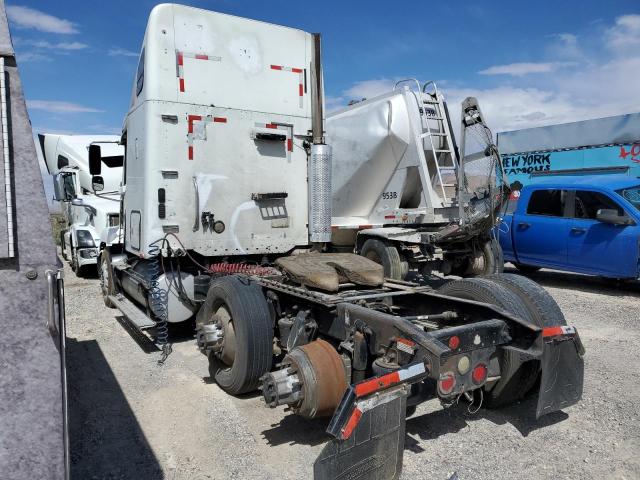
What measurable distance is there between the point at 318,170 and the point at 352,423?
3.71m

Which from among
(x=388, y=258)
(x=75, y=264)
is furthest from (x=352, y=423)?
(x=75, y=264)

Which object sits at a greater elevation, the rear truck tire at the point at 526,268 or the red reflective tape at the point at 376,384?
the red reflective tape at the point at 376,384

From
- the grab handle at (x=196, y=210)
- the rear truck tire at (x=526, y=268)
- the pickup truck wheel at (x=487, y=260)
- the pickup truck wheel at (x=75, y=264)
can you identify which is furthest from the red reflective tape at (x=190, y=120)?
the rear truck tire at (x=526, y=268)

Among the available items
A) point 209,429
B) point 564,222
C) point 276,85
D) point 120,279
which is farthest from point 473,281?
point 564,222

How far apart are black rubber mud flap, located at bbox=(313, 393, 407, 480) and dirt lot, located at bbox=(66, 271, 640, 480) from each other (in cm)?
46

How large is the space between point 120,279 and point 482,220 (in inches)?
201

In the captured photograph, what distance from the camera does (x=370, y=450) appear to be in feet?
8.92

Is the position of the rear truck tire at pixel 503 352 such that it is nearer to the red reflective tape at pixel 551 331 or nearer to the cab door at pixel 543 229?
the red reflective tape at pixel 551 331

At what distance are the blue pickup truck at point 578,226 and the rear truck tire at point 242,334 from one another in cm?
471

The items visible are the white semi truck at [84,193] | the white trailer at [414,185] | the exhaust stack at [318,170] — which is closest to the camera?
the exhaust stack at [318,170]

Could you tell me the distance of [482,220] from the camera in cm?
721

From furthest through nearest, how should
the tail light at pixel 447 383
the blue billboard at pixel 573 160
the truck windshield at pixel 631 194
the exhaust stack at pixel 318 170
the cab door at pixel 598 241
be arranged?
1. the blue billboard at pixel 573 160
2. the truck windshield at pixel 631 194
3. the cab door at pixel 598 241
4. the exhaust stack at pixel 318 170
5. the tail light at pixel 447 383

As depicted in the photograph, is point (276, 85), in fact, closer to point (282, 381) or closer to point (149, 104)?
point (149, 104)

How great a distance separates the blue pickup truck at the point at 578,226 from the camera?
8117 millimetres
